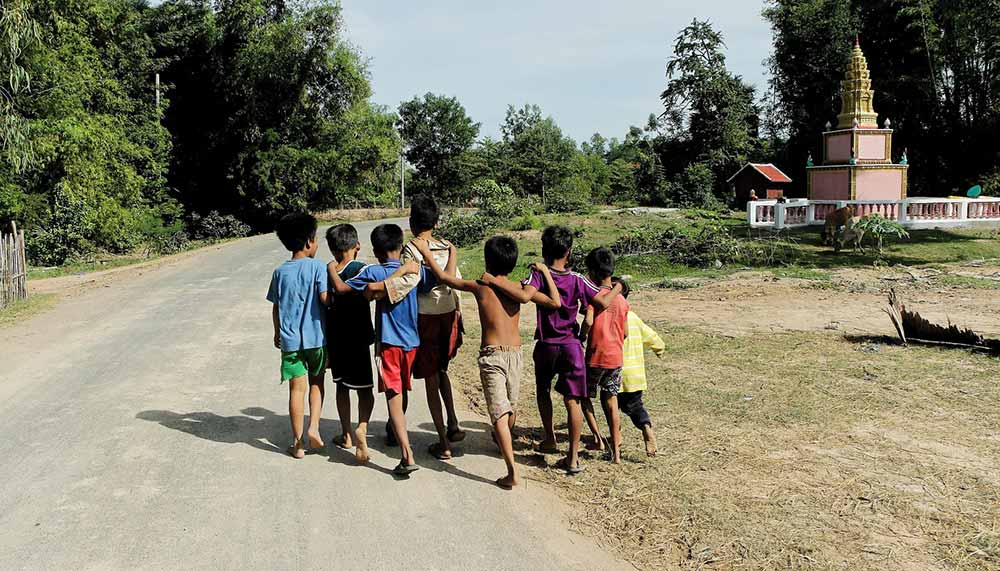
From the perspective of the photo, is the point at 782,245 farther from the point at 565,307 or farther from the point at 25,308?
the point at 25,308

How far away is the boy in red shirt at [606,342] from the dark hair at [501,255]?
606 mm

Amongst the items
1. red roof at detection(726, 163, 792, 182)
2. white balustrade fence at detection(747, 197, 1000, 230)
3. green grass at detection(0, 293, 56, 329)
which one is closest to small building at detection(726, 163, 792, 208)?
red roof at detection(726, 163, 792, 182)

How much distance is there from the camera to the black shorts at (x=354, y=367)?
5594 mm

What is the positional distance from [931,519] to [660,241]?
48.8 ft

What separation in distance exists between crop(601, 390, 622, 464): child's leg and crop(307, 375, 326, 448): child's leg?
203cm

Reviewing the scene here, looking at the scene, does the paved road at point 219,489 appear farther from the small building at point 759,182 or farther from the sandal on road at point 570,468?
the small building at point 759,182

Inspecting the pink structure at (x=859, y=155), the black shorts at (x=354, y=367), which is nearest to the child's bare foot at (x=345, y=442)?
the black shorts at (x=354, y=367)

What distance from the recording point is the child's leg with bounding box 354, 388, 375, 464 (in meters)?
5.46

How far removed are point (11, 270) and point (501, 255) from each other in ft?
41.0

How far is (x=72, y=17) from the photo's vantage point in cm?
2819

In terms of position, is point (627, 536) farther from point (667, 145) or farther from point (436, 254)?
point (667, 145)

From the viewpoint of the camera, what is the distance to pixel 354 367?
18.4ft

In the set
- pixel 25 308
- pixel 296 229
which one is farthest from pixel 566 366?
pixel 25 308

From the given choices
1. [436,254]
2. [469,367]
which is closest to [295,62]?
[469,367]
